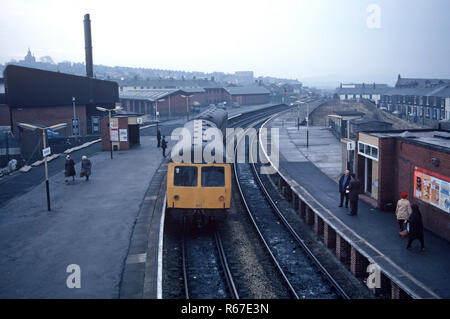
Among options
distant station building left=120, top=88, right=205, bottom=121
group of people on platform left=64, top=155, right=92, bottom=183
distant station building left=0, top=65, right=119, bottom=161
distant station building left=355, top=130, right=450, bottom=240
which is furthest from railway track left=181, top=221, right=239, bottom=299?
distant station building left=120, top=88, right=205, bottom=121

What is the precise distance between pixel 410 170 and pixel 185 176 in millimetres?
7261

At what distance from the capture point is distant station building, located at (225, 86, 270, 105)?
9219 centimetres

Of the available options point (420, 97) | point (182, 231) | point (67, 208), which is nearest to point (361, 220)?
point (182, 231)

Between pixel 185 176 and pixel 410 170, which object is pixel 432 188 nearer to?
pixel 410 170

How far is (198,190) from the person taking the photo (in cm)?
1327

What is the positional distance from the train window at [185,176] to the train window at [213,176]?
0.32 meters

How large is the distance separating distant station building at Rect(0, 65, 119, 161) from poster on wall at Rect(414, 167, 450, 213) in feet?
80.3

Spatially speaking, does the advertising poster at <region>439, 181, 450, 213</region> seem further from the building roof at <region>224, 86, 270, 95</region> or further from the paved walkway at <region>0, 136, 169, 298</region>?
the building roof at <region>224, 86, 270, 95</region>

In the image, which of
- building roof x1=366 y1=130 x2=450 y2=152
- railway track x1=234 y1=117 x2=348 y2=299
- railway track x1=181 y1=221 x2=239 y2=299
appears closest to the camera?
railway track x1=181 y1=221 x2=239 y2=299

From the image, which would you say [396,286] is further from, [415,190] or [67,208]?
[67,208]

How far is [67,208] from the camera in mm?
15266

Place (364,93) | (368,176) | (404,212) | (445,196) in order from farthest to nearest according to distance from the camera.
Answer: (364,93), (368,176), (404,212), (445,196)

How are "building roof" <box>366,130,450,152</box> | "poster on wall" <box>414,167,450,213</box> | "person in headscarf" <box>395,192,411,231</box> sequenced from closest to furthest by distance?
1. "poster on wall" <box>414,167,450,213</box>
2. "person in headscarf" <box>395,192,411,231</box>
3. "building roof" <box>366,130,450,152</box>

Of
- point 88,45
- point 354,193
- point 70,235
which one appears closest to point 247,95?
point 88,45
